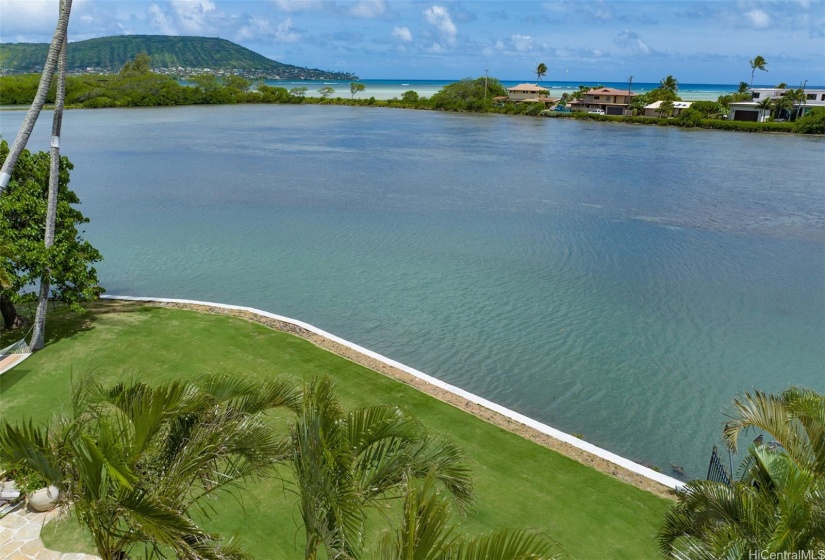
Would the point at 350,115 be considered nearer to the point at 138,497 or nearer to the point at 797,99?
the point at 797,99

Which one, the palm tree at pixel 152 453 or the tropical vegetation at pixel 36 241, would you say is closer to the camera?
the palm tree at pixel 152 453

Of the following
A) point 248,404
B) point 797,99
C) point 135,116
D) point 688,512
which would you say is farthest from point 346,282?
point 797,99

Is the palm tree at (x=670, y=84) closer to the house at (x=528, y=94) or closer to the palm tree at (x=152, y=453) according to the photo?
the house at (x=528, y=94)

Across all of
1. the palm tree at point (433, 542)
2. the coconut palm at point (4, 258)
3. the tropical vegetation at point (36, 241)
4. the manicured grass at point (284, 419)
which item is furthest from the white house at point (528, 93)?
the palm tree at point (433, 542)

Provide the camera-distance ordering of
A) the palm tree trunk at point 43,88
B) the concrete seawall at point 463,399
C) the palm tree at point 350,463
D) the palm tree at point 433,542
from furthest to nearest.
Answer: the palm tree trunk at point 43,88 → the concrete seawall at point 463,399 → the palm tree at point 350,463 → the palm tree at point 433,542

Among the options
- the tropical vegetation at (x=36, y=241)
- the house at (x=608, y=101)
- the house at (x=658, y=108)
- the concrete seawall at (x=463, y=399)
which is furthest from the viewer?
the house at (x=608, y=101)

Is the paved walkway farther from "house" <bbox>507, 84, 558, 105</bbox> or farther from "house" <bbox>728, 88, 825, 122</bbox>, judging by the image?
"house" <bbox>507, 84, 558, 105</bbox>

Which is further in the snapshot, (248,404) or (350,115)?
(350,115)
